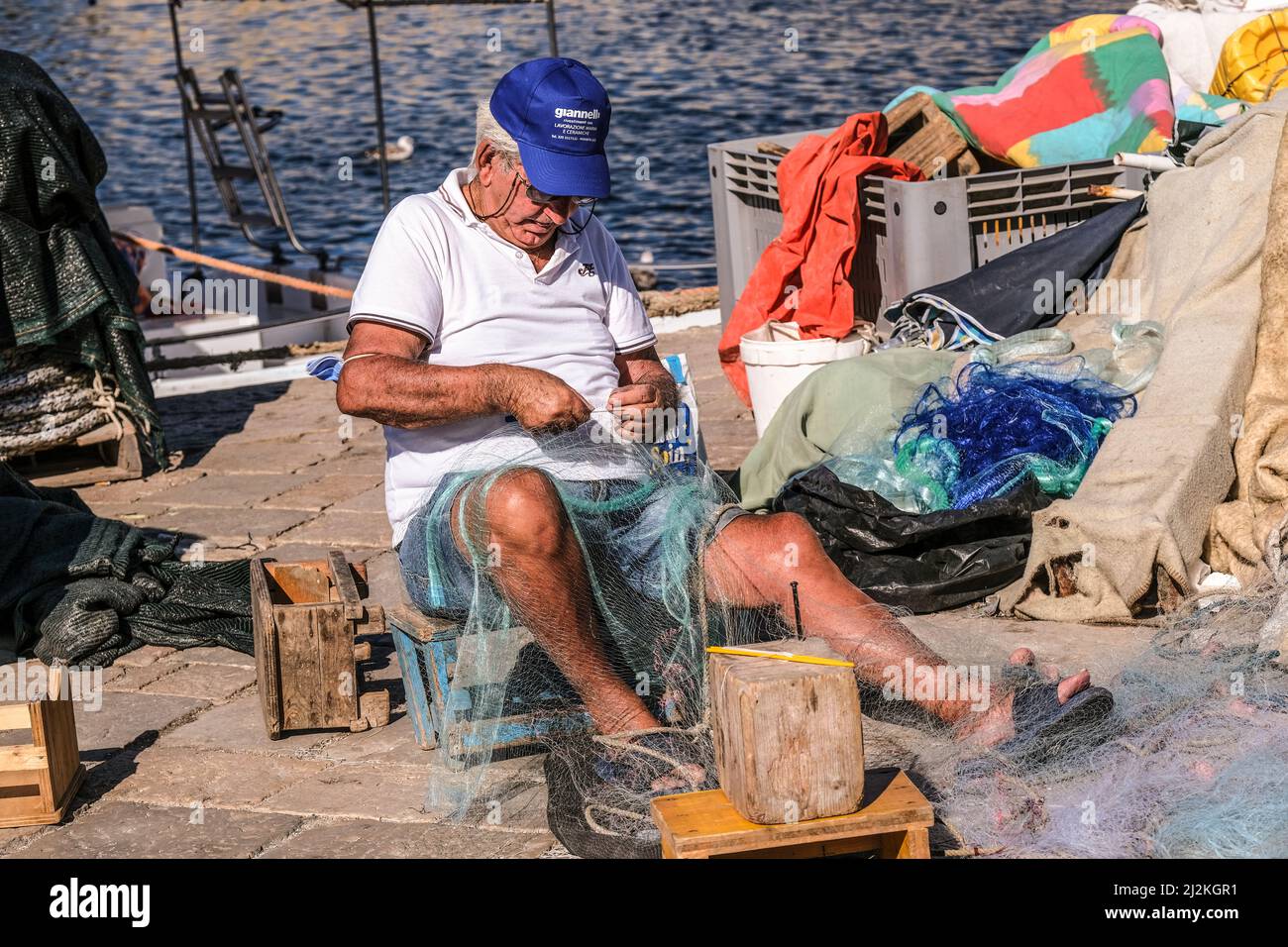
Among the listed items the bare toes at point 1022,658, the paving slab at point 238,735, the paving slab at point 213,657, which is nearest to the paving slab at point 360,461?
the paving slab at point 213,657

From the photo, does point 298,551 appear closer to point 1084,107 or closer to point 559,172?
point 559,172

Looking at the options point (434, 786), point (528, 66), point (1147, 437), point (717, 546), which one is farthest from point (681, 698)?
point (1147, 437)

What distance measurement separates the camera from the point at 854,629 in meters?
3.34

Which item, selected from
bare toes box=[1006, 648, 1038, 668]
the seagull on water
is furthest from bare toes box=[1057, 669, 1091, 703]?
the seagull on water

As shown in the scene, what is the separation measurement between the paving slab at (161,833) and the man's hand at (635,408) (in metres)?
1.17

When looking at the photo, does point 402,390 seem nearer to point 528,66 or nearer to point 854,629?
point 528,66

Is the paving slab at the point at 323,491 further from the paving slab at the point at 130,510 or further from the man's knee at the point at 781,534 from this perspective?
the man's knee at the point at 781,534

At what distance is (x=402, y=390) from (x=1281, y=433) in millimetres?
2572

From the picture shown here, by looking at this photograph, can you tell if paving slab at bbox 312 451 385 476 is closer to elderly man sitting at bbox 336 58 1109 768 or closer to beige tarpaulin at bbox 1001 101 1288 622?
elderly man sitting at bbox 336 58 1109 768

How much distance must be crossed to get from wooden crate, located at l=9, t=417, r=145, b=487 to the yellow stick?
4.14m

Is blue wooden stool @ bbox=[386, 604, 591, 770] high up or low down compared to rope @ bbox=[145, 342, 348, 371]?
up

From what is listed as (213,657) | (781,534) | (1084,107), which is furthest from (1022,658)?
(1084,107)

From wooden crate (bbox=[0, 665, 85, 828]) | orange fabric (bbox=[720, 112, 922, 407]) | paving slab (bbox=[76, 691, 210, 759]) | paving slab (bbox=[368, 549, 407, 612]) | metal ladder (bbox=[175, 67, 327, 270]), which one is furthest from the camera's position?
metal ladder (bbox=[175, 67, 327, 270])
